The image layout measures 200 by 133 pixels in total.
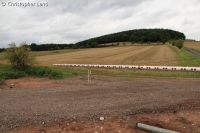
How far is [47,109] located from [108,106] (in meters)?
2.69

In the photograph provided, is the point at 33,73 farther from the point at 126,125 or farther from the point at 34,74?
the point at 126,125

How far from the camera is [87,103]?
15688 millimetres

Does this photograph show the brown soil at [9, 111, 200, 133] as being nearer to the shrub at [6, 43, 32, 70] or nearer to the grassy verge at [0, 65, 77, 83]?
the grassy verge at [0, 65, 77, 83]

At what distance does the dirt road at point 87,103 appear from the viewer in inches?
526

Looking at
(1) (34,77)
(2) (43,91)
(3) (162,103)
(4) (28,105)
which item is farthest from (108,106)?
(1) (34,77)

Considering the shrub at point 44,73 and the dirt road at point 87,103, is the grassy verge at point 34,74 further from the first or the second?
the dirt road at point 87,103

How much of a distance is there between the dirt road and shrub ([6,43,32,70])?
13.2m

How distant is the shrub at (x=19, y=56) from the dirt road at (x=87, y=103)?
43.3 ft

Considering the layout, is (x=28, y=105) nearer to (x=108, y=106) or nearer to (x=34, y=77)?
(x=108, y=106)

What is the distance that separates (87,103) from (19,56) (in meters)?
18.8

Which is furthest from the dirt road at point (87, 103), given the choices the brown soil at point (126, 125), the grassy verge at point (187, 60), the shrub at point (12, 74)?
the grassy verge at point (187, 60)

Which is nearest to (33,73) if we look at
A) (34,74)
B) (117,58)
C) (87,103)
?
(34,74)

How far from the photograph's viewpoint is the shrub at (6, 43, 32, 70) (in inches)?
1287

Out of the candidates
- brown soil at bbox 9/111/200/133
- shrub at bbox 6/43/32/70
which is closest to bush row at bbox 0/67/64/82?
shrub at bbox 6/43/32/70
